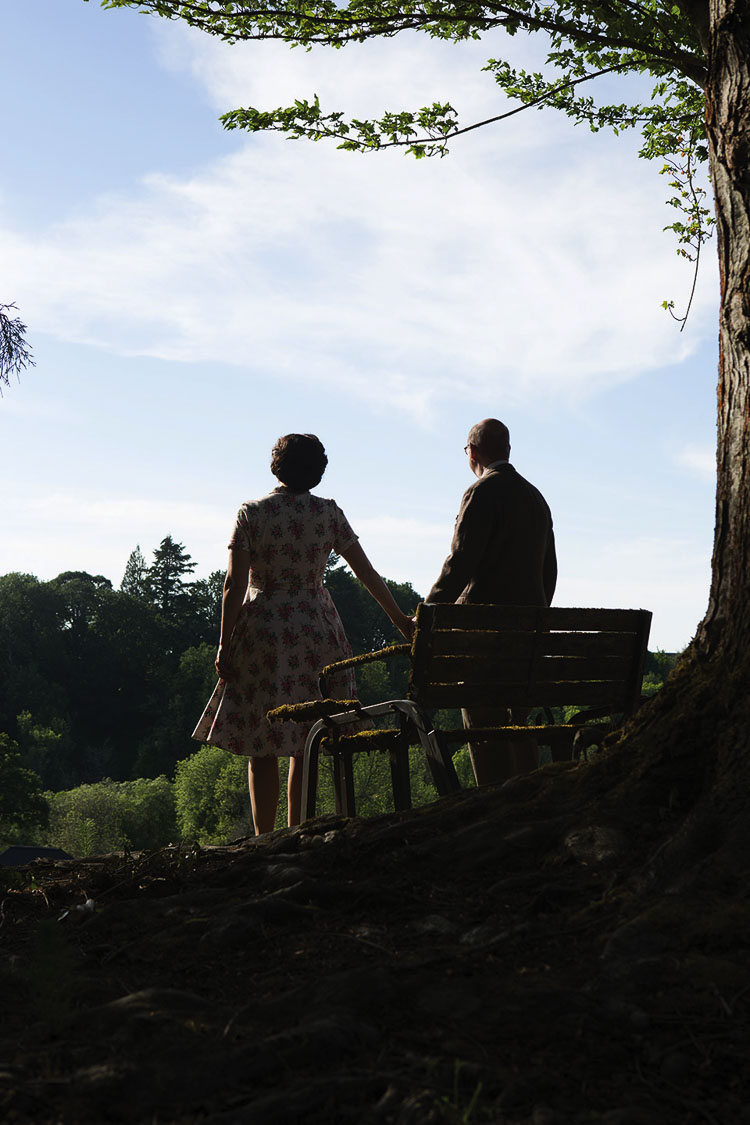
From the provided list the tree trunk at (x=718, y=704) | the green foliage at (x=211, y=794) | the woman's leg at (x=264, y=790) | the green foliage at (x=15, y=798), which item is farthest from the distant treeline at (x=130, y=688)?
the tree trunk at (x=718, y=704)

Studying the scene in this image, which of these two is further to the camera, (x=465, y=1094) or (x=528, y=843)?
(x=528, y=843)

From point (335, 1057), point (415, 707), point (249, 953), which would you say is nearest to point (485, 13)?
point (415, 707)

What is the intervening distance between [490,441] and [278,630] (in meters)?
1.62

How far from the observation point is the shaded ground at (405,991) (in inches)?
75.8

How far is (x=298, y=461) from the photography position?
640cm

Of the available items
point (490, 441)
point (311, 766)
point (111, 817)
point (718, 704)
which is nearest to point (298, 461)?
point (490, 441)

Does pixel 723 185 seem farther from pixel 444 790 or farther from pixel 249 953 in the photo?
pixel 249 953

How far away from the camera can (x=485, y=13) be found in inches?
280

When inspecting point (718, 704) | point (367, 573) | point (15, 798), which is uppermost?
point (367, 573)

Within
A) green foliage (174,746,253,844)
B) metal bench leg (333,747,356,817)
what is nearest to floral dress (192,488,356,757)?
metal bench leg (333,747,356,817)

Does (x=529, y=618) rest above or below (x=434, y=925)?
above

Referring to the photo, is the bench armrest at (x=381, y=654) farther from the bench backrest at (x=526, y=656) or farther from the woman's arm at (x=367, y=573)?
the woman's arm at (x=367, y=573)

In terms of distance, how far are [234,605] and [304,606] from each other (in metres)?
0.41

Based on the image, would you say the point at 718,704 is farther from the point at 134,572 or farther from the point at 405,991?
the point at 134,572
